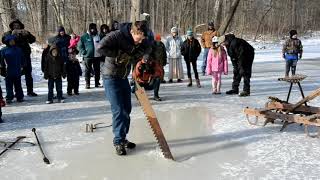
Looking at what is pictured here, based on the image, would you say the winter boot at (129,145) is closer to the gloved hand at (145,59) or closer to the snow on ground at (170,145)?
the snow on ground at (170,145)

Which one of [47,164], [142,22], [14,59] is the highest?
[142,22]

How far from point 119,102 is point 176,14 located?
33593mm

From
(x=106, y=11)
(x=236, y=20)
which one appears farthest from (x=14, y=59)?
(x=236, y=20)

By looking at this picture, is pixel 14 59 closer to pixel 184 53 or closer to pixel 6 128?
pixel 6 128

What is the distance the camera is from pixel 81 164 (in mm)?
5758

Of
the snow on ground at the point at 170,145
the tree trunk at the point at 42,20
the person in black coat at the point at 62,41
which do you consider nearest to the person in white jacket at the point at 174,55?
the snow on ground at the point at 170,145

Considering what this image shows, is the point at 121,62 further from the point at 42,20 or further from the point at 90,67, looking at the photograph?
the point at 42,20

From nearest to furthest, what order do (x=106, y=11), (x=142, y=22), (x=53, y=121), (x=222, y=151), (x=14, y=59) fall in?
(x=142, y=22), (x=222, y=151), (x=53, y=121), (x=14, y=59), (x=106, y=11)

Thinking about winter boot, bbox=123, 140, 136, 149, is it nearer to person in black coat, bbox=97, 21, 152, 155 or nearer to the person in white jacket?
person in black coat, bbox=97, 21, 152, 155

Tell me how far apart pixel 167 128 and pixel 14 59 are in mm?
4164

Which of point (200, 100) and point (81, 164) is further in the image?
point (200, 100)

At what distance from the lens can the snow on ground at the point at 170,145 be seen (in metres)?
5.44

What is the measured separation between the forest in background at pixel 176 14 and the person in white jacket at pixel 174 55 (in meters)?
1.74

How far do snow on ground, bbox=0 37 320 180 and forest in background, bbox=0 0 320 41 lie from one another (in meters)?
5.73
